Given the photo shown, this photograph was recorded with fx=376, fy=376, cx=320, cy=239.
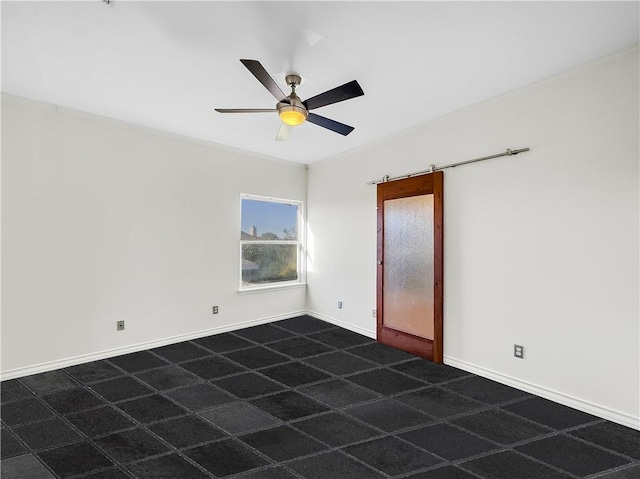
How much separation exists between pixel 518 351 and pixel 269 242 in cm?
348

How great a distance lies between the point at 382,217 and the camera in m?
4.48

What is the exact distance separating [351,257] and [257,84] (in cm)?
268

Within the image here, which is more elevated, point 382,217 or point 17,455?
point 382,217

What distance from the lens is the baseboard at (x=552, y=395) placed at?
2562 millimetres

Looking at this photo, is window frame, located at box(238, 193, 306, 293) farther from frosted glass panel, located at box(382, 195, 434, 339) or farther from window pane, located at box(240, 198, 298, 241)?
frosted glass panel, located at box(382, 195, 434, 339)

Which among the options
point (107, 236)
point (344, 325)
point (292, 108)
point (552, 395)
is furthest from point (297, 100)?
point (344, 325)

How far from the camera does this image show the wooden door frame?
12.4ft

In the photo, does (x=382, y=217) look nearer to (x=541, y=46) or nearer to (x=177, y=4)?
(x=541, y=46)

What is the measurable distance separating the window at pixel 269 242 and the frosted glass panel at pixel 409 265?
1804 millimetres

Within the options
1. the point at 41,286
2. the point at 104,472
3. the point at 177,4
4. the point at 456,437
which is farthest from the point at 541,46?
the point at 41,286

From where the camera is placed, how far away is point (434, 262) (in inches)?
151

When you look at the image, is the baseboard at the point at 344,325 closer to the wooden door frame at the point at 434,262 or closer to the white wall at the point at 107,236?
the wooden door frame at the point at 434,262

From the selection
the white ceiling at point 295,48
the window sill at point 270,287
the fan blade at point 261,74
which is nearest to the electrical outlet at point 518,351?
the white ceiling at point 295,48

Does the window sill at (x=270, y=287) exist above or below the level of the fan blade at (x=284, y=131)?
below
